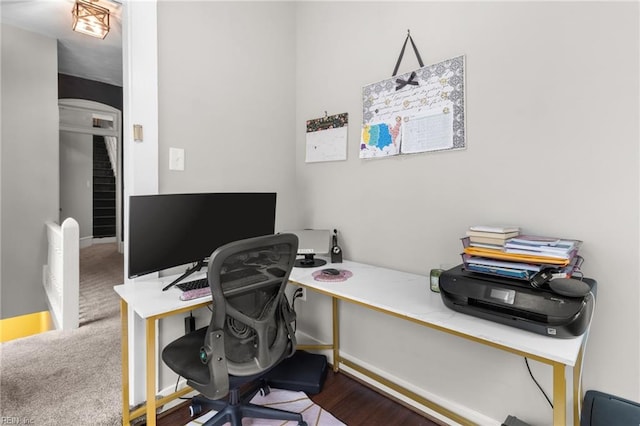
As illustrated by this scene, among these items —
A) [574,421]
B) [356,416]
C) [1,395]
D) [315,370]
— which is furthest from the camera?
[315,370]

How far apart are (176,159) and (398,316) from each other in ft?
4.88

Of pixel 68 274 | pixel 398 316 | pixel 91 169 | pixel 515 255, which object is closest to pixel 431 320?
pixel 398 316

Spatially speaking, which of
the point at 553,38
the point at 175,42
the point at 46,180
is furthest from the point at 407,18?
the point at 46,180

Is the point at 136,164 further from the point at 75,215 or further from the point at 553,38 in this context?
Answer: the point at 75,215

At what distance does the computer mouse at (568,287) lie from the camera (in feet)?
3.01

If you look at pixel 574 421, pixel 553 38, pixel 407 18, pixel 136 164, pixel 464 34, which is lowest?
pixel 574 421

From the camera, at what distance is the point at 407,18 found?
1.77 m

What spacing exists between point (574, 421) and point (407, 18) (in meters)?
2.12

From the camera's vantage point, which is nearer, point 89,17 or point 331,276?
point 331,276

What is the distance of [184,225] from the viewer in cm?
158

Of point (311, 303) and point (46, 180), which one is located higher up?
point (46, 180)

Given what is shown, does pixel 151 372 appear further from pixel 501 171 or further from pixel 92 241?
pixel 92 241

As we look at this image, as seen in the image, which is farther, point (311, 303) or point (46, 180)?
point (46, 180)

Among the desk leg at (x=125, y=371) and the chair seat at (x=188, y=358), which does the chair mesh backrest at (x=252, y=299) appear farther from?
the desk leg at (x=125, y=371)
